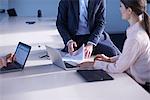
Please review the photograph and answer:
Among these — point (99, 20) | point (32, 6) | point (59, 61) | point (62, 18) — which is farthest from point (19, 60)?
point (32, 6)

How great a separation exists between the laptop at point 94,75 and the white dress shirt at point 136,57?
8 cm

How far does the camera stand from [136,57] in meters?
1.78

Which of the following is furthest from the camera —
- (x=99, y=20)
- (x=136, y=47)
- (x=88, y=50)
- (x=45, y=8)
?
(x=45, y=8)

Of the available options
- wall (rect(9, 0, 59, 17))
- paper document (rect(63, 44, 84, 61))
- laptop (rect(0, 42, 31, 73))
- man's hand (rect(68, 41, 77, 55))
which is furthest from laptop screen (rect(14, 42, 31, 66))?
wall (rect(9, 0, 59, 17))

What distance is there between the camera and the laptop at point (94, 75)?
1707mm

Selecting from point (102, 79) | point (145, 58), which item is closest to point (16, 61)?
point (102, 79)

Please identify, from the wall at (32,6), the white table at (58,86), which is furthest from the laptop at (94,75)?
the wall at (32,6)

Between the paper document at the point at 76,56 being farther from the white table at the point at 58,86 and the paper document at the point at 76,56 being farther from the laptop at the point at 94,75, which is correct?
the laptop at the point at 94,75

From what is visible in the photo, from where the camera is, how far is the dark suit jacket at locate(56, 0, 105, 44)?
8.25 feet

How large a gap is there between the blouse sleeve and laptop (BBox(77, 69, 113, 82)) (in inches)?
2.6

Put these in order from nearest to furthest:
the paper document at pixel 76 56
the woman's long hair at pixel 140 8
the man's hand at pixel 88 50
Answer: the woman's long hair at pixel 140 8
the paper document at pixel 76 56
the man's hand at pixel 88 50

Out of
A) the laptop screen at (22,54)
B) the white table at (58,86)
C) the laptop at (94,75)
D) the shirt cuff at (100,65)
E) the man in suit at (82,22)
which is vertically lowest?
the white table at (58,86)

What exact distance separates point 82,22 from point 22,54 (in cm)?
76

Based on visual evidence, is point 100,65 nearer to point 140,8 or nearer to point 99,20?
point 140,8
